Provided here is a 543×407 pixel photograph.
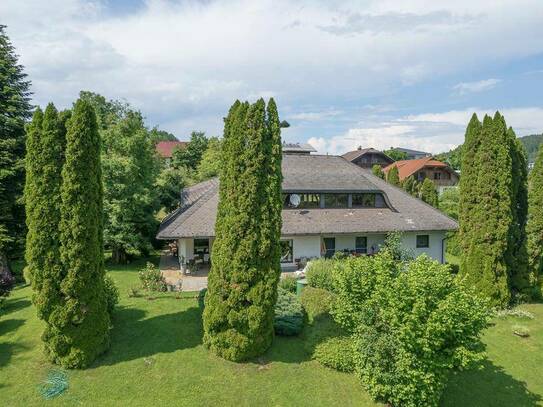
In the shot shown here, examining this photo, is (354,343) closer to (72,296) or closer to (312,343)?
(312,343)

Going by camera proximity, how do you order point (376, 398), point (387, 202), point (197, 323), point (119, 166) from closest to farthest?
point (376, 398) < point (197, 323) < point (119, 166) < point (387, 202)

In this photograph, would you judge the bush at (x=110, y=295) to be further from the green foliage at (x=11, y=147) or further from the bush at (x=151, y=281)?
the green foliage at (x=11, y=147)

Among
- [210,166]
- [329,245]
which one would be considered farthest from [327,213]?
[210,166]

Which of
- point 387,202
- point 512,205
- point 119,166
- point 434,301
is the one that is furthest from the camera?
point 387,202

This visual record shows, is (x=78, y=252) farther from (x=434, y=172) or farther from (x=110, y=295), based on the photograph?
(x=434, y=172)

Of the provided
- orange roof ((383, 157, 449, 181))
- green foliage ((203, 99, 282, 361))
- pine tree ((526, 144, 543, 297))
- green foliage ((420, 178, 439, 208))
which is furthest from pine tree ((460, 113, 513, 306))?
orange roof ((383, 157, 449, 181))

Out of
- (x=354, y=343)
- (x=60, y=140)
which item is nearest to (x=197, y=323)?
(x=354, y=343)
